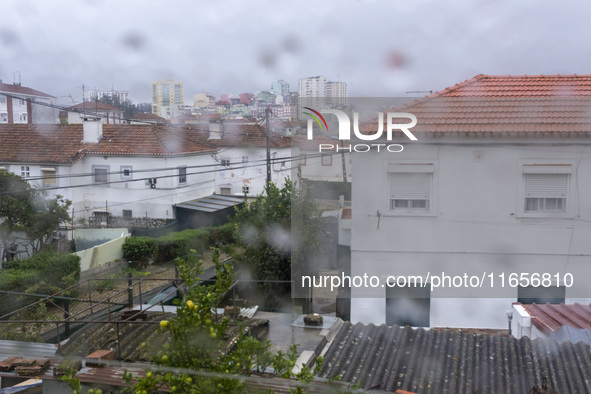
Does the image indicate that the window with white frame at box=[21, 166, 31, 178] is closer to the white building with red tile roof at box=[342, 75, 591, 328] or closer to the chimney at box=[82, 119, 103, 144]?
the chimney at box=[82, 119, 103, 144]

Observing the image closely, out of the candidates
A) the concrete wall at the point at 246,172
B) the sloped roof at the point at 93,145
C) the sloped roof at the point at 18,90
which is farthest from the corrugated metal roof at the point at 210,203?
the sloped roof at the point at 18,90

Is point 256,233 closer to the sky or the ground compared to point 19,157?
closer to the ground

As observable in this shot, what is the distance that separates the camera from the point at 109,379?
4.98 ft

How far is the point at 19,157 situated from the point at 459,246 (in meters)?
2.54

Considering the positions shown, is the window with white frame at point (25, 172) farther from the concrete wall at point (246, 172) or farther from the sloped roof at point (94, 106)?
the concrete wall at point (246, 172)

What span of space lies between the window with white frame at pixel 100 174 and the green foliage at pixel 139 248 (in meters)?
1.34

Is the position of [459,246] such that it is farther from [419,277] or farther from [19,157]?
[19,157]

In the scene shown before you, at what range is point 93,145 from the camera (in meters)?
3.57

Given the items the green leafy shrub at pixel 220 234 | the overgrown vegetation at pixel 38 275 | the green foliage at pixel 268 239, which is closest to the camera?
the green foliage at pixel 268 239

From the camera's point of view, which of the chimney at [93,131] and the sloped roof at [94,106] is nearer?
the sloped roof at [94,106]

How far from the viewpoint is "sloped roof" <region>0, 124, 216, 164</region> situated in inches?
117

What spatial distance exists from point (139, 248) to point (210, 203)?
0.88 m

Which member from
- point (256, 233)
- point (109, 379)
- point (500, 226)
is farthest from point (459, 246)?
point (256, 233)

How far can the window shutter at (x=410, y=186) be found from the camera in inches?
46.8
